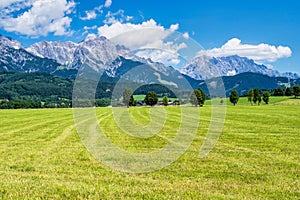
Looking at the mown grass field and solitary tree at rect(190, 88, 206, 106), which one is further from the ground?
solitary tree at rect(190, 88, 206, 106)

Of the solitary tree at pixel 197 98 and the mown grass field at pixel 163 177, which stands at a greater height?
the solitary tree at pixel 197 98

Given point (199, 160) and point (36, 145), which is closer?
point (199, 160)

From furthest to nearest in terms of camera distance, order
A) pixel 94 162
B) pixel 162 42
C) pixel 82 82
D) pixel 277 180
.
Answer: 1. pixel 82 82
2. pixel 162 42
3. pixel 94 162
4. pixel 277 180

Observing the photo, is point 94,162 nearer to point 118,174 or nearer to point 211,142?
point 118,174

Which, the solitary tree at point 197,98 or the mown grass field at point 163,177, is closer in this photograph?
the mown grass field at point 163,177

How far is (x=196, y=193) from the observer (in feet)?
27.5

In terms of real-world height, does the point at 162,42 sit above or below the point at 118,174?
above

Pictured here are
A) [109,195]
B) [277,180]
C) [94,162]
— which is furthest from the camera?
[94,162]

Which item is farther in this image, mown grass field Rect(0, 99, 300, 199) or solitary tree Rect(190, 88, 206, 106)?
solitary tree Rect(190, 88, 206, 106)

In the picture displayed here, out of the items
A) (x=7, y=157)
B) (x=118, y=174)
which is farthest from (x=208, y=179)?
(x=7, y=157)

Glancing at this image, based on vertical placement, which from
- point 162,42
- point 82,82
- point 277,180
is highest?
point 162,42

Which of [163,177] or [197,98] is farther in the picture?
[197,98]

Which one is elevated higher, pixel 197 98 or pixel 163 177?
pixel 197 98

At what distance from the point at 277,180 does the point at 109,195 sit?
17.2 ft
